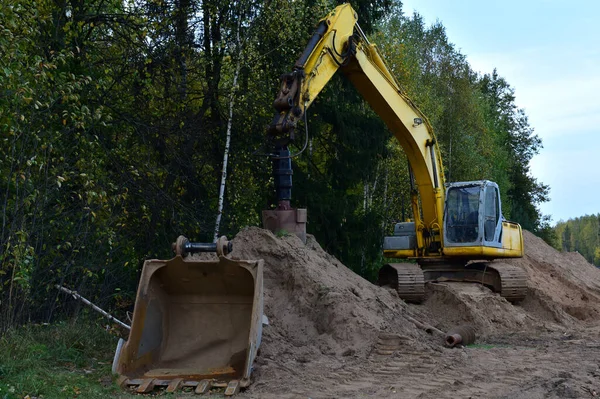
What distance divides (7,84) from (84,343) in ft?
9.38

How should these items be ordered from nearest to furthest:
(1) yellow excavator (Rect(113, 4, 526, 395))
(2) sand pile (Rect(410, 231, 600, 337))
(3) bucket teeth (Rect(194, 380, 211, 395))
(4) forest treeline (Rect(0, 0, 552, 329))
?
(3) bucket teeth (Rect(194, 380, 211, 395)) < (1) yellow excavator (Rect(113, 4, 526, 395)) < (4) forest treeline (Rect(0, 0, 552, 329)) < (2) sand pile (Rect(410, 231, 600, 337))

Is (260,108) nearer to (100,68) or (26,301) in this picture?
(100,68)

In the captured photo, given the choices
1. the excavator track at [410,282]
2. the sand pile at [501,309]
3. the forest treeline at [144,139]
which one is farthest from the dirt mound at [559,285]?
the forest treeline at [144,139]

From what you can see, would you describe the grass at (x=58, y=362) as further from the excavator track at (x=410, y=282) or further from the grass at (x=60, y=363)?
the excavator track at (x=410, y=282)

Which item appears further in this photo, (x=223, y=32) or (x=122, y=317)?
(x=223, y=32)

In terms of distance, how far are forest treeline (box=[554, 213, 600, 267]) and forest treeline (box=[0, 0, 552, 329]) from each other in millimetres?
71310

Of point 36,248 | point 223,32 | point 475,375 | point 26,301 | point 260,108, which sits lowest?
point 475,375

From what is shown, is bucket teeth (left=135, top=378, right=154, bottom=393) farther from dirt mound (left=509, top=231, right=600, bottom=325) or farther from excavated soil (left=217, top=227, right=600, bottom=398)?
dirt mound (left=509, top=231, right=600, bottom=325)

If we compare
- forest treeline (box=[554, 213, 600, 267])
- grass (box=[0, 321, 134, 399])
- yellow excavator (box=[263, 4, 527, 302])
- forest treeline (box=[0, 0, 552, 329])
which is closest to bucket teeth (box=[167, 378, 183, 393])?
grass (box=[0, 321, 134, 399])

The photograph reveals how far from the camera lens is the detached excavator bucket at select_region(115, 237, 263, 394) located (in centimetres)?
702

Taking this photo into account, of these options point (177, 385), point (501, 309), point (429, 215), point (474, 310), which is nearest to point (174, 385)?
point (177, 385)

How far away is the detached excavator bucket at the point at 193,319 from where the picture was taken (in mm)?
7016

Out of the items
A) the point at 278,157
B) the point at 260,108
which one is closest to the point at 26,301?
the point at 278,157

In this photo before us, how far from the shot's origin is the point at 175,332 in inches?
301
